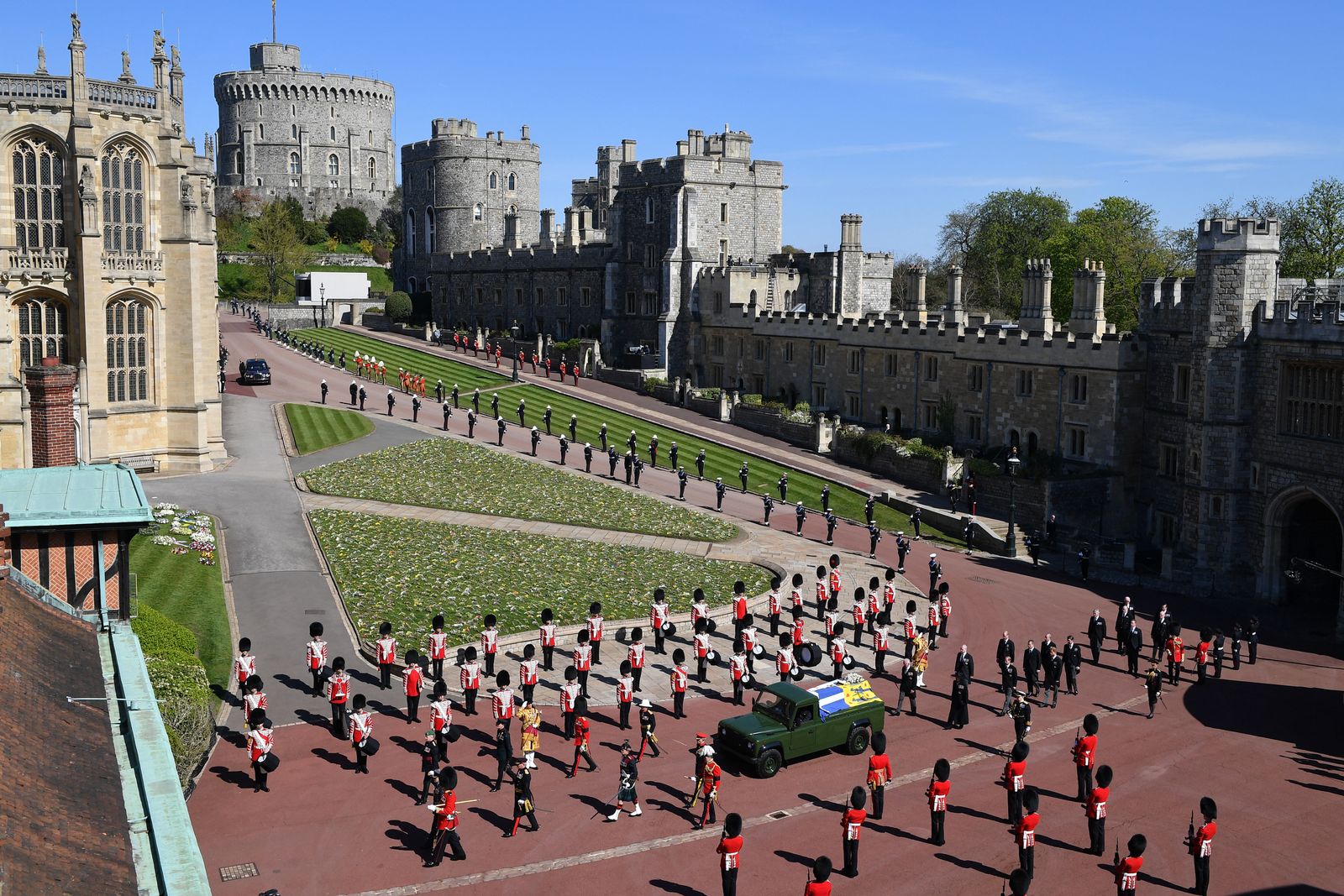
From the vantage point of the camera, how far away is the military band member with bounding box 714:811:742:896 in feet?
55.7

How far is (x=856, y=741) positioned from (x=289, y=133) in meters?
128

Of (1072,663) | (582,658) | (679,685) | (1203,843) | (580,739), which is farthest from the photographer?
(1072,663)

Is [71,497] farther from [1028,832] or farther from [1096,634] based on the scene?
[1096,634]

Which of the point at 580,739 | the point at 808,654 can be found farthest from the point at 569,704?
the point at 808,654

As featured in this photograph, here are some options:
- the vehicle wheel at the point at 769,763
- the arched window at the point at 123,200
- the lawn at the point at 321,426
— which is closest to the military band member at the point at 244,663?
the vehicle wheel at the point at 769,763

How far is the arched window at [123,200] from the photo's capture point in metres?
40.3

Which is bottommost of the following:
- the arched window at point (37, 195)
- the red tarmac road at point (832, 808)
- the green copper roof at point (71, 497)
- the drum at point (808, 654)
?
the red tarmac road at point (832, 808)

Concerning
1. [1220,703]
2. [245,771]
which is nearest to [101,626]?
[245,771]

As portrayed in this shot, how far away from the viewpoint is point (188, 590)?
29.3 metres

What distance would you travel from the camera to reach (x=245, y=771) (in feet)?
69.4

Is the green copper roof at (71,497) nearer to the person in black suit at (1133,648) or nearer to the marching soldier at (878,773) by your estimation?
the marching soldier at (878,773)

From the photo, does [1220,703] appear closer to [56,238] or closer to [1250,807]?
[1250,807]

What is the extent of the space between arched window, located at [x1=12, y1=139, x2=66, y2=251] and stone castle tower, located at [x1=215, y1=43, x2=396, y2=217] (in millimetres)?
98484

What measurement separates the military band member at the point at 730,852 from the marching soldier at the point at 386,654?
34.0 ft
